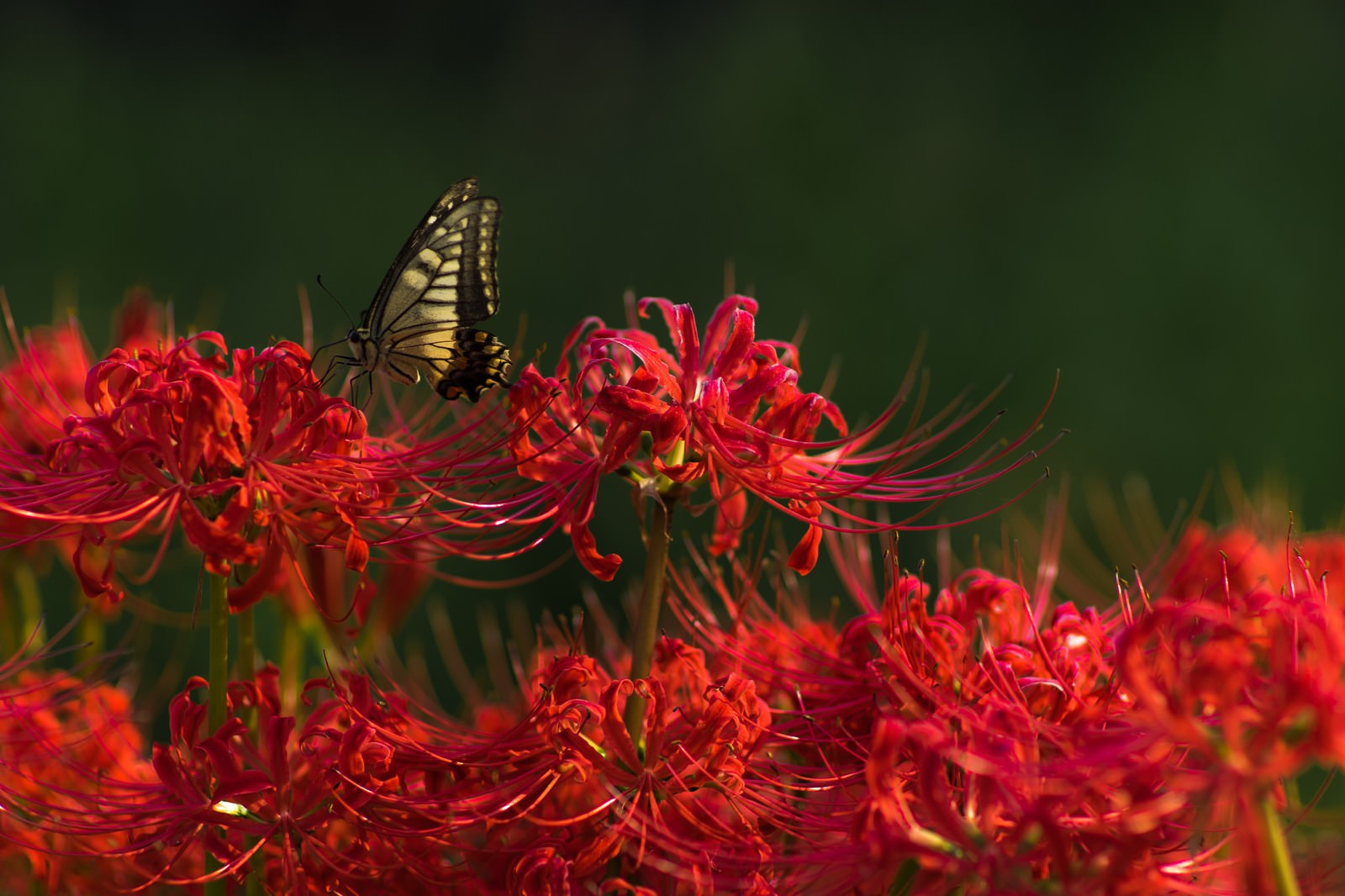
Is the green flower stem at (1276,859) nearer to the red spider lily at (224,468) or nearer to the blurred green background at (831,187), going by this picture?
the red spider lily at (224,468)

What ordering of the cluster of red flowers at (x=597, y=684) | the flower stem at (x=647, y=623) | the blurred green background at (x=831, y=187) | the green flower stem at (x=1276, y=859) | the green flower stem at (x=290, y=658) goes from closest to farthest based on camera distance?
the green flower stem at (x=1276, y=859) < the cluster of red flowers at (x=597, y=684) < the flower stem at (x=647, y=623) < the green flower stem at (x=290, y=658) < the blurred green background at (x=831, y=187)

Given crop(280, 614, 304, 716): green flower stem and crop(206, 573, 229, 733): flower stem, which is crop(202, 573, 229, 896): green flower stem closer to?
crop(206, 573, 229, 733): flower stem

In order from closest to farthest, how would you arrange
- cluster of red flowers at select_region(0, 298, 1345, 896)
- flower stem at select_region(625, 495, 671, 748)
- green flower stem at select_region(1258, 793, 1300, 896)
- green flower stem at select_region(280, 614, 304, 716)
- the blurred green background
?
green flower stem at select_region(1258, 793, 1300, 896) → cluster of red flowers at select_region(0, 298, 1345, 896) → flower stem at select_region(625, 495, 671, 748) → green flower stem at select_region(280, 614, 304, 716) → the blurred green background

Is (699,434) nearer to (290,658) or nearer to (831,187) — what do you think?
(290,658)

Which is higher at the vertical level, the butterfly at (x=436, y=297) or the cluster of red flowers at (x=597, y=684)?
the butterfly at (x=436, y=297)

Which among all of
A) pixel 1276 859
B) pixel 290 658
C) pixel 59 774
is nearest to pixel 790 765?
pixel 1276 859

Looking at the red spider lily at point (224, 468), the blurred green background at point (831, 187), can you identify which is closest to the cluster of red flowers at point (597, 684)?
the red spider lily at point (224, 468)

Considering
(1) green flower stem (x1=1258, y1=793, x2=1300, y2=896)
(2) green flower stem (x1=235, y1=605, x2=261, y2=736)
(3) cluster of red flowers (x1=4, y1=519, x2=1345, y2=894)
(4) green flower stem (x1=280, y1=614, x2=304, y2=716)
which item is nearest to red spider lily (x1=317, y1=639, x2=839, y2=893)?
(3) cluster of red flowers (x1=4, y1=519, x2=1345, y2=894)
